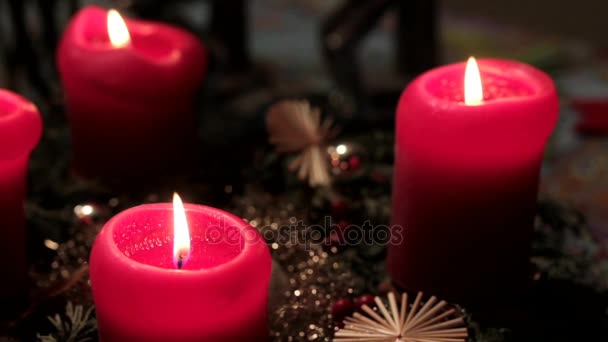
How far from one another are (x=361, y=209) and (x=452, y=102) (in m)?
0.22

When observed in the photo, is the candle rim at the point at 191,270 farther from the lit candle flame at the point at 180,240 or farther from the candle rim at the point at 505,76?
the candle rim at the point at 505,76

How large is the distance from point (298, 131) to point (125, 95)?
201mm

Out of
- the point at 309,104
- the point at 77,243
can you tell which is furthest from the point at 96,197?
the point at 309,104

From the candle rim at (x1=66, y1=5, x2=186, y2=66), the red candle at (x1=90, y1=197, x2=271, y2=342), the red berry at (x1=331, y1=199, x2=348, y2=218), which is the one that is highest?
the candle rim at (x1=66, y1=5, x2=186, y2=66)

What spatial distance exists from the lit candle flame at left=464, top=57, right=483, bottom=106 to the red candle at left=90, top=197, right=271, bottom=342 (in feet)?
0.79

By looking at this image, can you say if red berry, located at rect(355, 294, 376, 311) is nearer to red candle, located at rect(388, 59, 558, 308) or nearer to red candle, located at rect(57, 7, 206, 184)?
red candle, located at rect(388, 59, 558, 308)

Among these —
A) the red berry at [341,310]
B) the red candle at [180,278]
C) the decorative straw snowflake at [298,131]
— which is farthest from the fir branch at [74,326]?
the decorative straw snowflake at [298,131]

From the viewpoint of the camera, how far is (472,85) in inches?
30.4

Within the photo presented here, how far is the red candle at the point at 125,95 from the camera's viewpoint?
0.93 meters

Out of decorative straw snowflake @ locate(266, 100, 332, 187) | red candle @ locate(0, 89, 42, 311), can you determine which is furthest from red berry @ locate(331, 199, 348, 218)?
red candle @ locate(0, 89, 42, 311)

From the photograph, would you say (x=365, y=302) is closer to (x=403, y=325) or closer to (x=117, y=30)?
(x=403, y=325)

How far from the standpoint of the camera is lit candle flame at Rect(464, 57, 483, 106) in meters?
0.77

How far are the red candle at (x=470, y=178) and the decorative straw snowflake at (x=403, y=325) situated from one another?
1.9 inches

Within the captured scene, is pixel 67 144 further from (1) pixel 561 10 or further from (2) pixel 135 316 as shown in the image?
(1) pixel 561 10
